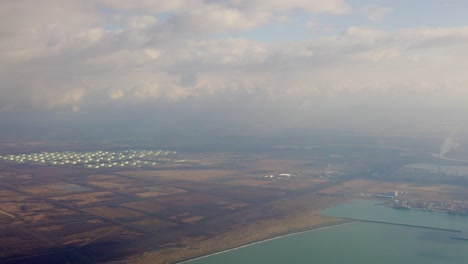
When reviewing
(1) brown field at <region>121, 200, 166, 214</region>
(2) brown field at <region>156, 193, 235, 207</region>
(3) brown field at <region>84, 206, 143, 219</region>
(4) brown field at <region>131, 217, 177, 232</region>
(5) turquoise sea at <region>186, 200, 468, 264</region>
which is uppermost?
(2) brown field at <region>156, 193, 235, 207</region>

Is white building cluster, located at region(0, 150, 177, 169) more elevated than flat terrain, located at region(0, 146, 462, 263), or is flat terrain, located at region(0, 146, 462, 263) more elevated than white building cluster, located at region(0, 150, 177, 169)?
white building cluster, located at region(0, 150, 177, 169)

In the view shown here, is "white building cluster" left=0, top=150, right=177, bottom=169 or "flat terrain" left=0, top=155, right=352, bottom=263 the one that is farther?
"white building cluster" left=0, top=150, right=177, bottom=169

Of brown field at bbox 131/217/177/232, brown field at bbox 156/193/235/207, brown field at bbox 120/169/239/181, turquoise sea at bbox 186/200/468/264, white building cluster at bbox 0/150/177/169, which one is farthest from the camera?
white building cluster at bbox 0/150/177/169

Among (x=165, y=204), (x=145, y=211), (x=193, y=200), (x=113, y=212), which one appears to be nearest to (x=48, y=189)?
(x=113, y=212)

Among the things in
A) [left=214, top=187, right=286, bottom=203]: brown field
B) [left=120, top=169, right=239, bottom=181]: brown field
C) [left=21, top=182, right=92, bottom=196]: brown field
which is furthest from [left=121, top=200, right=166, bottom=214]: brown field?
[left=120, top=169, right=239, bottom=181]: brown field

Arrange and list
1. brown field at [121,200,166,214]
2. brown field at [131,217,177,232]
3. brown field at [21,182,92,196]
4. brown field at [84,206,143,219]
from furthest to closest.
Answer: brown field at [21,182,92,196] → brown field at [121,200,166,214] → brown field at [84,206,143,219] → brown field at [131,217,177,232]

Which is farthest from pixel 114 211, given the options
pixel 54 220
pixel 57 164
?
pixel 57 164

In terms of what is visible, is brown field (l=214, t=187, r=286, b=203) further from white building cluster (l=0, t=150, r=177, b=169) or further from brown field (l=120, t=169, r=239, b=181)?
white building cluster (l=0, t=150, r=177, b=169)
